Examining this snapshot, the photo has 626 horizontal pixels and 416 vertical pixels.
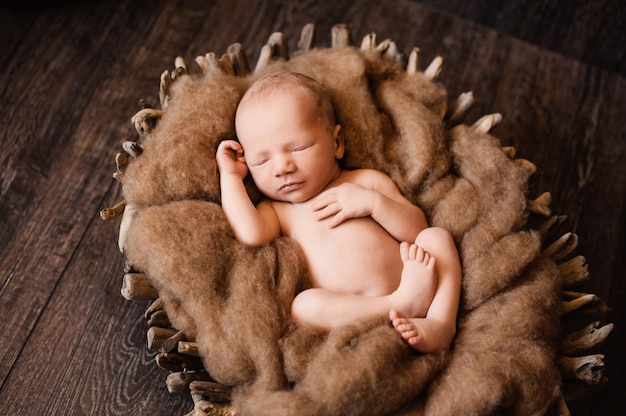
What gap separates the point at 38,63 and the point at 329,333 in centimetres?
126

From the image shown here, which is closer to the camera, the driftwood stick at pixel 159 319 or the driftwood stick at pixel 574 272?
the driftwood stick at pixel 159 319

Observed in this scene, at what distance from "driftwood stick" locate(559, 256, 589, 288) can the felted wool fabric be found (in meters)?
0.06

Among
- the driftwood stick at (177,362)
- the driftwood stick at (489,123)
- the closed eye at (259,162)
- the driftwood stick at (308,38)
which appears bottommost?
the driftwood stick at (177,362)

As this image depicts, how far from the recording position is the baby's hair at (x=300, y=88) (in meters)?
1.34

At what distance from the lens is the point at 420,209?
1.41 m

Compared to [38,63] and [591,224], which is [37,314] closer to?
[38,63]

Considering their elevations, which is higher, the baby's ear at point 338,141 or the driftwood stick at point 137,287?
the baby's ear at point 338,141

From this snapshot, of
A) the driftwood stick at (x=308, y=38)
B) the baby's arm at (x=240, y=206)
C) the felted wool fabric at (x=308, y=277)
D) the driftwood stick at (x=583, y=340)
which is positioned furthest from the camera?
the driftwood stick at (x=308, y=38)

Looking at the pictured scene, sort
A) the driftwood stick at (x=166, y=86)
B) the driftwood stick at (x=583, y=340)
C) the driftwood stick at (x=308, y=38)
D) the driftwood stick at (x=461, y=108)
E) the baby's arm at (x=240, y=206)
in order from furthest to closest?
the driftwood stick at (x=308, y=38) → the driftwood stick at (x=461, y=108) → the driftwood stick at (x=166, y=86) → the baby's arm at (x=240, y=206) → the driftwood stick at (x=583, y=340)

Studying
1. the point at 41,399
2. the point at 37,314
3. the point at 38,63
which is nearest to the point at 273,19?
the point at 38,63

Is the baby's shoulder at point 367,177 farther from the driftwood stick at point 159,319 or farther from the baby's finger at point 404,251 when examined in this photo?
the driftwood stick at point 159,319

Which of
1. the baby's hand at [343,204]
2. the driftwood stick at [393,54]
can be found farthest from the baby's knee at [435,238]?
the driftwood stick at [393,54]

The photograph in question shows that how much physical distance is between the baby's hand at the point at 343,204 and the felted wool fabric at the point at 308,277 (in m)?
0.11

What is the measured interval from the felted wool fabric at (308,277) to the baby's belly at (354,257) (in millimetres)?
46
